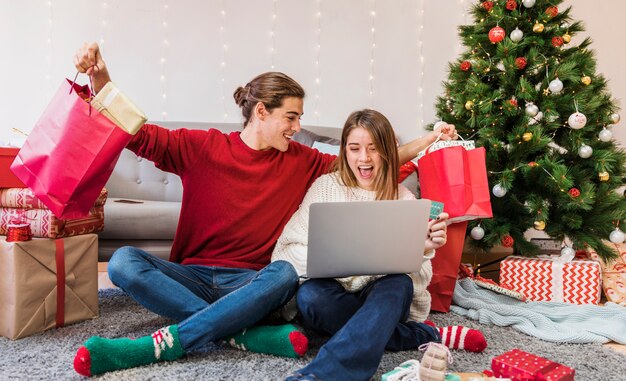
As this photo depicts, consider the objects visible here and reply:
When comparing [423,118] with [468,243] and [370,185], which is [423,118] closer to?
[468,243]

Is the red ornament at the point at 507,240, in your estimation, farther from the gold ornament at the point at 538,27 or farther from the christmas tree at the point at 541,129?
the gold ornament at the point at 538,27

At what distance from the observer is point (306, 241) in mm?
1558

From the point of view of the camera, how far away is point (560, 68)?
6.97ft

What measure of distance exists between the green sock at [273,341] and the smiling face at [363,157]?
0.52 metres

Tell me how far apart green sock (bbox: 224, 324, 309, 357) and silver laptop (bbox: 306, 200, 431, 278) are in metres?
0.19

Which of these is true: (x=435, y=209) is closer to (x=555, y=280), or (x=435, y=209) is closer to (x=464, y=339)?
(x=464, y=339)

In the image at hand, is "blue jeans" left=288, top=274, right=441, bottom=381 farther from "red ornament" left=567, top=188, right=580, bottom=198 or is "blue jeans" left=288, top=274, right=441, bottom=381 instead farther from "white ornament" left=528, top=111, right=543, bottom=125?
"white ornament" left=528, top=111, right=543, bottom=125

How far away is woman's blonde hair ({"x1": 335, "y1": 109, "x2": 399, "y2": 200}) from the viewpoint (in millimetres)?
1607

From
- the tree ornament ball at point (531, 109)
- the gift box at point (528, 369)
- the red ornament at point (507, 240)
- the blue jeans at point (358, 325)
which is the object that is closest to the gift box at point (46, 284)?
the blue jeans at point (358, 325)

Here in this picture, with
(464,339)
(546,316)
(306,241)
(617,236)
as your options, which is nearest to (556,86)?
(617,236)

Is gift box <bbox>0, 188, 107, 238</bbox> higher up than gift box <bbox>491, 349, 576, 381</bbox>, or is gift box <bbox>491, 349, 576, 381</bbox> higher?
gift box <bbox>0, 188, 107, 238</bbox>

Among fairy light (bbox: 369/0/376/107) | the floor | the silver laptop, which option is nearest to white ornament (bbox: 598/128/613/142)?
the floor

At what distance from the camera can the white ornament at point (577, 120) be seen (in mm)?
2078

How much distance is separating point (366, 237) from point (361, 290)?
28 cm
